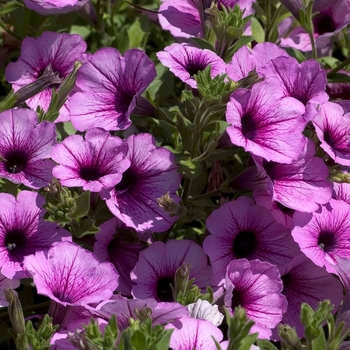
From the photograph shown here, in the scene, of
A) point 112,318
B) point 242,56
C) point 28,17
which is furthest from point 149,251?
point 28,17

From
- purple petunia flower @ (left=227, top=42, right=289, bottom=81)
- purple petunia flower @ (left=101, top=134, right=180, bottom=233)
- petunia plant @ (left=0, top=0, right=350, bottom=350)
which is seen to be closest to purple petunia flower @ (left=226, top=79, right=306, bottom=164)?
petunia plant @ (left=0, top=0, right=350, bottom=350)

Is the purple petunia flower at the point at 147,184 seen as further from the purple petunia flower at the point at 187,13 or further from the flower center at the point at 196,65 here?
the purple petunia flower at the point at 187,13

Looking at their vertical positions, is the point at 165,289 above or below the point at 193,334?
below

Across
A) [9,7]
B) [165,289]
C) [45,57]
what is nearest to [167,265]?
[165,289]

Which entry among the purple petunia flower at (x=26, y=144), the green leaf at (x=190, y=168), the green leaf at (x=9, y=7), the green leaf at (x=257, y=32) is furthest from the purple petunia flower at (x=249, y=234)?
the green leaf at (x=9, y=7)

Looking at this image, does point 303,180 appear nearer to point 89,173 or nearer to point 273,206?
point 273,206

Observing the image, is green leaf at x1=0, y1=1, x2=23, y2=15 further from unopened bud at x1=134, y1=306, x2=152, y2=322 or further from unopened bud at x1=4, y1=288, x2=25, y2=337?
unopened bud at x1=134, y1=306, x2=152, y2=322
